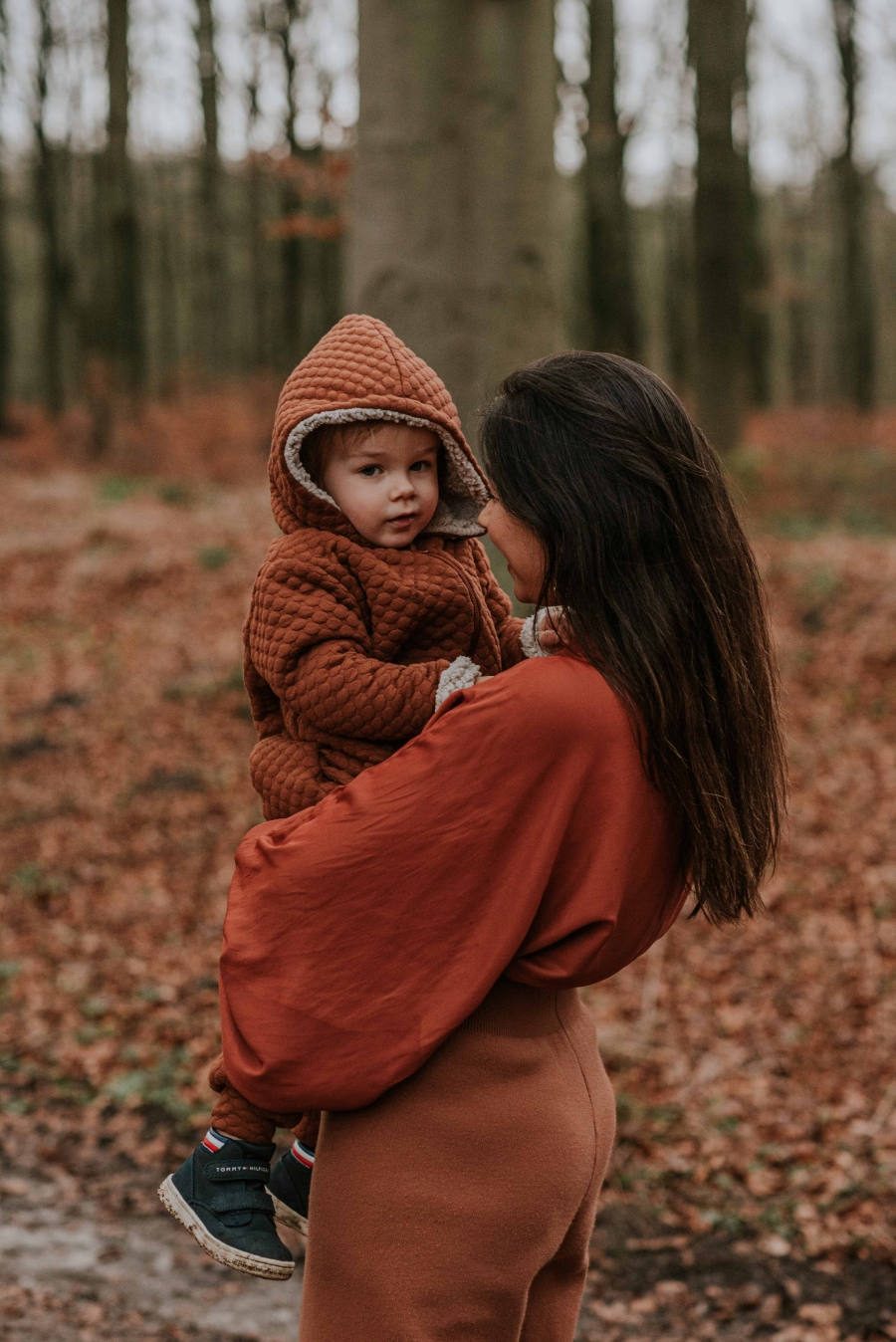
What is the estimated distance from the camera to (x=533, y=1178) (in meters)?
2.00

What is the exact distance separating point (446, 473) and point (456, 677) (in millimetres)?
455

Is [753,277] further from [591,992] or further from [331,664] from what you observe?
[331,664]

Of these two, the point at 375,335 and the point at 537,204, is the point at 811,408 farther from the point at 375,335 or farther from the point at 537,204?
the point at 375,335

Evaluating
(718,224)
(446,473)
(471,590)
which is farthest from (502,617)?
(718,224)

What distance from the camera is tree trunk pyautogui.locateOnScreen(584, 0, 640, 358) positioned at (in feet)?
57.3

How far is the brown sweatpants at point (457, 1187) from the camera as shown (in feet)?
6.48

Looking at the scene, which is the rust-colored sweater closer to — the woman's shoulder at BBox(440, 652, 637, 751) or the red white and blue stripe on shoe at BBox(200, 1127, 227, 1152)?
the woman's shoulder at BBox(440, 652, 637, 751)

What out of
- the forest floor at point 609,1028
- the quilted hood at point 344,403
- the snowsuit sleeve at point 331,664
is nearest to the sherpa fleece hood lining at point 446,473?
the quilted hood at point 344,403

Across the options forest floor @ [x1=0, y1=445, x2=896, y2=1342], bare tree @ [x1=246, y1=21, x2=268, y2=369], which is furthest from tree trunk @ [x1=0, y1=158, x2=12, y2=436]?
forest floor @ [x1=0, y1=445, x2=896, y2=1342]

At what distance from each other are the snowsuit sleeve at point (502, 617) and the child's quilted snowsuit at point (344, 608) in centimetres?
10

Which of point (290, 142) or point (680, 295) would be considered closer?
point (290, 142)

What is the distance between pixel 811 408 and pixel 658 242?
31.0 meters

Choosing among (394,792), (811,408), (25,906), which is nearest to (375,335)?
(394,792)

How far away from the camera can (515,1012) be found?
2012mm
